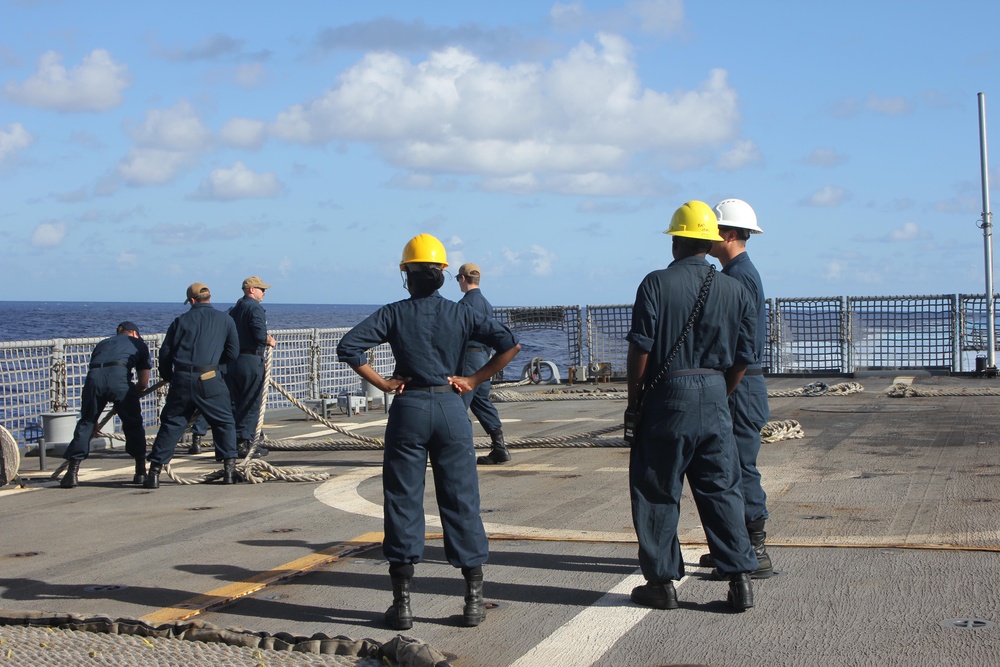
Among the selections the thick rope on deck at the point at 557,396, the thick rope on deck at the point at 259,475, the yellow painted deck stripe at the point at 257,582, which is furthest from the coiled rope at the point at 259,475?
the thick rope on deck at the point at 557,396

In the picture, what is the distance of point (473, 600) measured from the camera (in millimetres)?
5457

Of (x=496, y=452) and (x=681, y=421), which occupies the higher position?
(x=681, y=421)

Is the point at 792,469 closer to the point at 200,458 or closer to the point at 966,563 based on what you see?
the point at 966,563

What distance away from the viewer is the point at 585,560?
22.0 ft

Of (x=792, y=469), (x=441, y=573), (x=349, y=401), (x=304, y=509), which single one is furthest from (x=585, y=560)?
(x=349, y=401)

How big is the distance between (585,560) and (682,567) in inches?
42.7

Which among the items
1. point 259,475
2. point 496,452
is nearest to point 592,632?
point 259,475

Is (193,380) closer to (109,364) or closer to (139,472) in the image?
(109,364)

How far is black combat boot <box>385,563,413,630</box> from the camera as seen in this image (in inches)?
211

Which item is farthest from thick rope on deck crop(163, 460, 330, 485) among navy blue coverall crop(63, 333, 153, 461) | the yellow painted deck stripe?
the yellow painted deck stripe

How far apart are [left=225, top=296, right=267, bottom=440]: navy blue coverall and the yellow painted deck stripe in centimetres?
541

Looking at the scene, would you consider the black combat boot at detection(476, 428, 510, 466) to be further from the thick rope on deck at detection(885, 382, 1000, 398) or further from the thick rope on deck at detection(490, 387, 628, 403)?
the thick rope on deck at detection(885, 382, 1000, 398)

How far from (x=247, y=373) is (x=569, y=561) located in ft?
23.0

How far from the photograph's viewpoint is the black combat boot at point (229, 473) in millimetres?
10523
